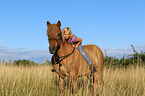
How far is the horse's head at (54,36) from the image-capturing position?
12.9 feet

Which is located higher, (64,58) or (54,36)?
(54,36)

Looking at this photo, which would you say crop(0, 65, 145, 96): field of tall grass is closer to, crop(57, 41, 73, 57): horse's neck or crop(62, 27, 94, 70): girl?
crop(62, 27, 94, 70): girl

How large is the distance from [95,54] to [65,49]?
1368 millimetres

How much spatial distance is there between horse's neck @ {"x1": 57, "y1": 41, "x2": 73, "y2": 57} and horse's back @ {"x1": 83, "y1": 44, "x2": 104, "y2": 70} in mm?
851

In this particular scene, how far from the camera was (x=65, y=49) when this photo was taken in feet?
15.5

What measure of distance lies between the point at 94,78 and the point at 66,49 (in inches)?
61.1

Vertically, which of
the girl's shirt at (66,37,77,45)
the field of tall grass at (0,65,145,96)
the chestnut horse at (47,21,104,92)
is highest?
the girl's shirt at (66,37,77,45)

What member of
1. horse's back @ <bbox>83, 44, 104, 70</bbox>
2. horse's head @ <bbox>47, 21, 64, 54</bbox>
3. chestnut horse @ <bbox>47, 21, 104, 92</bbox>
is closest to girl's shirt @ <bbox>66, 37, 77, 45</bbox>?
chestnut horse @ <bbox>47, 21, 104, 92</bbox>

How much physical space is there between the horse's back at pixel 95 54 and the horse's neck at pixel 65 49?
85 cm

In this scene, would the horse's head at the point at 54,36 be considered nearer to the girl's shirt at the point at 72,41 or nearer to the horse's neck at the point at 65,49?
the horse's neck at the point at 65,49

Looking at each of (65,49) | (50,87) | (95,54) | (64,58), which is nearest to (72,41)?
(65,49)

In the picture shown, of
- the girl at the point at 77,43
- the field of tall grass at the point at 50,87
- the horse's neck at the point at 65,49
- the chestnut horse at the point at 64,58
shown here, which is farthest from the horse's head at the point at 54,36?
the field of tall grass at the point at 50,87

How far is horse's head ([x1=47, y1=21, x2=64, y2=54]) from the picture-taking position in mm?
3941

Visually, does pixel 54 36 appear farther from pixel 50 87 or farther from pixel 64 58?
pixel 50 87
